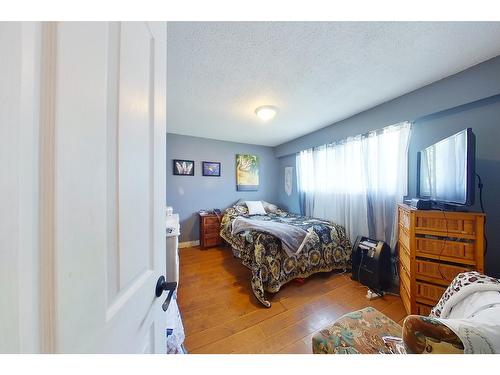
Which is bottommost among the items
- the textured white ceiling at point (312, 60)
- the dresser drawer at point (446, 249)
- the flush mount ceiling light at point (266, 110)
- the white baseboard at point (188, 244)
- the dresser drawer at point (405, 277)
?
the white baseboard at point (188, 244)

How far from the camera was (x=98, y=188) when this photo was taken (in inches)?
15.1

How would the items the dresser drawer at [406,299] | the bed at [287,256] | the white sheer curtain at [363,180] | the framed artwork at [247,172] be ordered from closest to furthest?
the dresser drawer at [406,299] < the bed at [287,256] < the white sheer curtain at [363,180] < the framed artwork at [247,172]

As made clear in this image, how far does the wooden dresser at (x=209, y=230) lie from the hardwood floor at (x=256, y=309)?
88cm

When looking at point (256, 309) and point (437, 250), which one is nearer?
point (437, 250)

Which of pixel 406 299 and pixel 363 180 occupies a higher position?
pixel 363 180

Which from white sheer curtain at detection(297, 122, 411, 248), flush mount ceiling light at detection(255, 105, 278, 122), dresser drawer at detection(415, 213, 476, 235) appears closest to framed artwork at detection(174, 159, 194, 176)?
flush mount ceiling light at detection(255, 105, 278, 122)

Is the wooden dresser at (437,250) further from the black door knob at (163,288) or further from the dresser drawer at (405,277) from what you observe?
the black door knob at (163,288)

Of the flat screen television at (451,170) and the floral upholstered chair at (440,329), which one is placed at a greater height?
the flat screen television at (451,170)

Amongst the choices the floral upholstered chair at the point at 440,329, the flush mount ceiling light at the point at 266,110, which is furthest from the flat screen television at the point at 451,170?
the flush mount ceiling light at the point at 266,110

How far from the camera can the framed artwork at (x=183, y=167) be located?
3.63m

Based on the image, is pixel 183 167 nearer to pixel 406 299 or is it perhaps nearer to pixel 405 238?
pixel 405 238

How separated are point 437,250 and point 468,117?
4.20ft

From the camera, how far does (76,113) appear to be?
34cm

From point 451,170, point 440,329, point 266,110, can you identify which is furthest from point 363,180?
point 440,329
